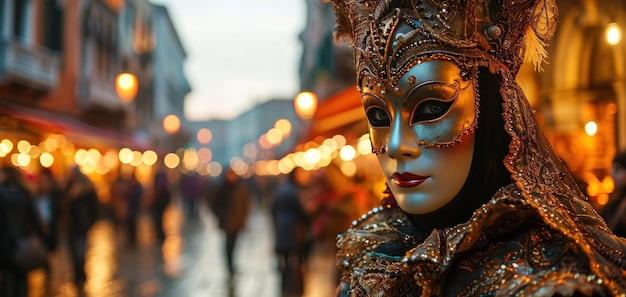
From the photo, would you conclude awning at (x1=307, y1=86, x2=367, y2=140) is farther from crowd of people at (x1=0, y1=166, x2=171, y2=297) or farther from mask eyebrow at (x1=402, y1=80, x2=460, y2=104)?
mask eyebrow at (x1=402, y1=80, x2=460, y2=104)

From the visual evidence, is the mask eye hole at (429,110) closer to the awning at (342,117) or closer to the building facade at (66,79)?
the awning at (342,117)

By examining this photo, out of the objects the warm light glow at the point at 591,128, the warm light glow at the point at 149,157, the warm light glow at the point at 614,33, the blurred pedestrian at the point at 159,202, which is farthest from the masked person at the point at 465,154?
the warm light glow at the point at 149,157

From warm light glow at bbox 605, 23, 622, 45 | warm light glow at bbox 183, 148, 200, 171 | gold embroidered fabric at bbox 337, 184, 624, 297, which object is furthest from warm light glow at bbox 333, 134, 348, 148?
warm light glow at bbox 183, 148, 200, 171

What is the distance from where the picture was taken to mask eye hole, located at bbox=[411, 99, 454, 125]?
2.28 m

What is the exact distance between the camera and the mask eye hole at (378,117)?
7.97 ft

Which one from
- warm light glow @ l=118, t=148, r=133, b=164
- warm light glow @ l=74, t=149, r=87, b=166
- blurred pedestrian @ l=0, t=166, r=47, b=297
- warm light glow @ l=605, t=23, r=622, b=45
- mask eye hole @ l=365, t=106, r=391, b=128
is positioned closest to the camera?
mask eye hole @ l=365, t=106, r=391, b=128

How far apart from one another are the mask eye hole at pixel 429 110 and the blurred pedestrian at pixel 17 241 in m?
6.60

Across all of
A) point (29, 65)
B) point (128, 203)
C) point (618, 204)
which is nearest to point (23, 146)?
point (128, 203)

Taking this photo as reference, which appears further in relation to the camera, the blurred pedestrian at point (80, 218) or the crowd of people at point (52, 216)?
the blurred pedestrian at point (80, 218)

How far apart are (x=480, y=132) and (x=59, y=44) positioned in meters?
25.6

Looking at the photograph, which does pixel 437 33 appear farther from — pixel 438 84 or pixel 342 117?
pixel 342 117

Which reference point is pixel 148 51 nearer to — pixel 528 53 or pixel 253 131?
pixel 528 53

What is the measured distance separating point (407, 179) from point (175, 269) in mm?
11251

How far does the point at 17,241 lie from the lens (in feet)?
25.5
